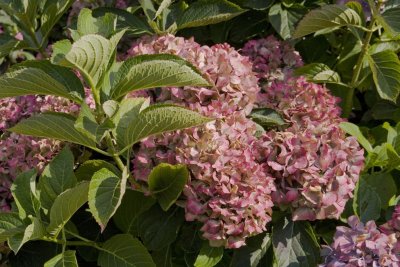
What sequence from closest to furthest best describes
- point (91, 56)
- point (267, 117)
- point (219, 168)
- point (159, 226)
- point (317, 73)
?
point (91, 56), point (219, 168), point (159, 226), point (267, 117), point (317, 73)

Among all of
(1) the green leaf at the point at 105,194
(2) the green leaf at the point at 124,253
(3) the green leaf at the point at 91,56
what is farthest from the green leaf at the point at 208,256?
(3) the green leaf at the point at 91,56

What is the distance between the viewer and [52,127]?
130 centimetres

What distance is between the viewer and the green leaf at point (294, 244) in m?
1.44

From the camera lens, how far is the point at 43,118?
1274mm

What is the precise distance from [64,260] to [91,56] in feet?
1.60

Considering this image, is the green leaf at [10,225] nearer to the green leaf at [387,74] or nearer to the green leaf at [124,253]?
the green leaf at [124,253]

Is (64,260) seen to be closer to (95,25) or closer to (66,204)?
(66,204)

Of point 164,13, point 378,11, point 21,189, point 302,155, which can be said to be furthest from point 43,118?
point 378,11

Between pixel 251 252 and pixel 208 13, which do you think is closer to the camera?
pixel 251 252

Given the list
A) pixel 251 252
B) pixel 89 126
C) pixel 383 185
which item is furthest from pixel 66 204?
pixel 383 185

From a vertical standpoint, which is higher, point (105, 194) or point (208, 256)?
point (105, 194)

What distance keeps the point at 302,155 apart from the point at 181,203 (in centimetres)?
30

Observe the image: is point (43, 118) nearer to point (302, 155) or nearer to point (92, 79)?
point (92, 79)

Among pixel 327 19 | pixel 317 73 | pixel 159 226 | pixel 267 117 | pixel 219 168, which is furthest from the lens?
pixel 317 73
